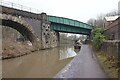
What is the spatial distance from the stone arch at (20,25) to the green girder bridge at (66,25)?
8.40 meters

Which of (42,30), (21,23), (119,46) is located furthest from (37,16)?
(119,46)

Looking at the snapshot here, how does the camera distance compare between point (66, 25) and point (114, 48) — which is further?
point (66, 25)

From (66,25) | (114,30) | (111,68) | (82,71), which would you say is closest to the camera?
(111,68)

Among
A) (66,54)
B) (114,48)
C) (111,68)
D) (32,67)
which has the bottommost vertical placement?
(32,67)

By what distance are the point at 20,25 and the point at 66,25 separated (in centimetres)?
2330

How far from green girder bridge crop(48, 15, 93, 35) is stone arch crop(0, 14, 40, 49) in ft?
27.6

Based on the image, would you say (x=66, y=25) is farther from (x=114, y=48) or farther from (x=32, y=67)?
(x=114, y=48)

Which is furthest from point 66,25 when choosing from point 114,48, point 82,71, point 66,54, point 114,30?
point 82,71

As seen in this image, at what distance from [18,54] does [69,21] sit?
2926 centimetres

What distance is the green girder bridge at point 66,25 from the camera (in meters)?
53.6

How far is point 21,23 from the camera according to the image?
122ft

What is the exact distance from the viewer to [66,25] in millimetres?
59625

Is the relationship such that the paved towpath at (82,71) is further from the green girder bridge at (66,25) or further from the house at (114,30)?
the green girder bridge at (66,25)

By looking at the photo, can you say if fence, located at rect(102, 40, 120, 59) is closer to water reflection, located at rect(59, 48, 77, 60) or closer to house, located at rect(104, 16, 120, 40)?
house, located at rect(104, 16, 120, 40)
